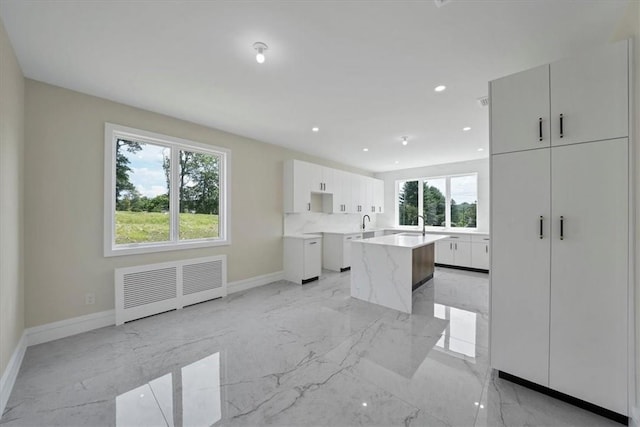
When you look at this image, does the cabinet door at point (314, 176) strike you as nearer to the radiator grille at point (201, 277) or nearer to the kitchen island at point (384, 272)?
the kitchen island at point (384, 272)

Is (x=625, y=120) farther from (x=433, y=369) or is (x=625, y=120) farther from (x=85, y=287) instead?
(x=85, y=287)

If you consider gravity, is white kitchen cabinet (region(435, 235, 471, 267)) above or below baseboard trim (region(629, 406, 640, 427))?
above

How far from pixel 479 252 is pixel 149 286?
20.7ft

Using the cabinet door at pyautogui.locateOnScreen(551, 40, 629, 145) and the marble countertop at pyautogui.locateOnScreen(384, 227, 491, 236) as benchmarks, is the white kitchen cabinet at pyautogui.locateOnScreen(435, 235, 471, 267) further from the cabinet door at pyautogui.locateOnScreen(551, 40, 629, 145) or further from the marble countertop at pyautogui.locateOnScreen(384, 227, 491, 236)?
the cabinet door at pyautogui.locateOnScreen(551, 40, 629, 145)

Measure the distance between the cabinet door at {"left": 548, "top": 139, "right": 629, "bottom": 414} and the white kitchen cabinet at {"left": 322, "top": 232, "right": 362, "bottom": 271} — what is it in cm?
413

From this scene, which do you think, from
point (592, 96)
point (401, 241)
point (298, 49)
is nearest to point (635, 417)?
point (592, 96)

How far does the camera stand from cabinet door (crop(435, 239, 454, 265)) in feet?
19.9

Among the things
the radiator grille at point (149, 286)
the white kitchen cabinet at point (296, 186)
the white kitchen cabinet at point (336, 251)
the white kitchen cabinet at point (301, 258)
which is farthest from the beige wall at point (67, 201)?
the white kitchen cabinet at point (336, 251)

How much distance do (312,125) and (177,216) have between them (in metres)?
2.44

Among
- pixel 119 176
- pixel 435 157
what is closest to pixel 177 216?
pixel 119 176

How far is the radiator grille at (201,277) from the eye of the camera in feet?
11.8

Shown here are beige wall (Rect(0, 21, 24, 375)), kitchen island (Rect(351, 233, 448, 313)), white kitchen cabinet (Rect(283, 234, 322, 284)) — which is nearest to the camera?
beige wall (Rect(0, 21, 24, 375))

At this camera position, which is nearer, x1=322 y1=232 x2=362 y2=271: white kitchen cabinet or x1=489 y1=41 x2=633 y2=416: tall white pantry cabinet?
x1=489 y1=41 x2=633 y2=416: tall white pantry cabinet

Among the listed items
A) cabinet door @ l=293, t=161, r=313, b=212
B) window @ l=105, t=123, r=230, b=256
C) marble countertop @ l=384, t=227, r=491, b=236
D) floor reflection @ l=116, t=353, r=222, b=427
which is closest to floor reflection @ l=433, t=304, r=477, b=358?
floor reflection @ l=116, t=353, r=222, b=427
